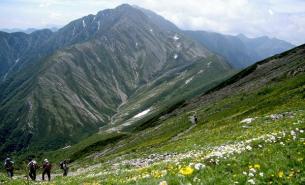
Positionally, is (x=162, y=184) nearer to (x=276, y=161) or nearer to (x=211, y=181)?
(x=211, y=181)

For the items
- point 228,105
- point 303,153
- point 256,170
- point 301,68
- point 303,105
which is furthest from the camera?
point 301,68

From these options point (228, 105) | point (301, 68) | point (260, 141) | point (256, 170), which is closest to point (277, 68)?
A: point (301, 68)

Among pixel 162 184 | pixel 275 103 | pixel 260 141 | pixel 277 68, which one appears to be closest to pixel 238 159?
pixel 162 184

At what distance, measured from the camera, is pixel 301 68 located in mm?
113688

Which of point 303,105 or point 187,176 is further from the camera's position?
point 303,105

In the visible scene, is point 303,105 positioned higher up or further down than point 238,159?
further down

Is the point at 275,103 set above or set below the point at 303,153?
below

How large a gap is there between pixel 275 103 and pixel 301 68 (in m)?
47.6

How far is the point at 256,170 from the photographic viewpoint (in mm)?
14664

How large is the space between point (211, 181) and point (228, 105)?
306ft

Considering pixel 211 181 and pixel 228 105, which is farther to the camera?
pixel 228 105

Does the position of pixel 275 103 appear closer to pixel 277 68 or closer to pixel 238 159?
pixel 238 159

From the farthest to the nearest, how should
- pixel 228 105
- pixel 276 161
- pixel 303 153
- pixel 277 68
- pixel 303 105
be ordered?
pixel 277 68
pixel 228 105
pixel 303 105
pixel 303 153
pixel 276 161

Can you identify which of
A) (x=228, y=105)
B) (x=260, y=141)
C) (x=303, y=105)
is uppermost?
(x=260, y=141)
